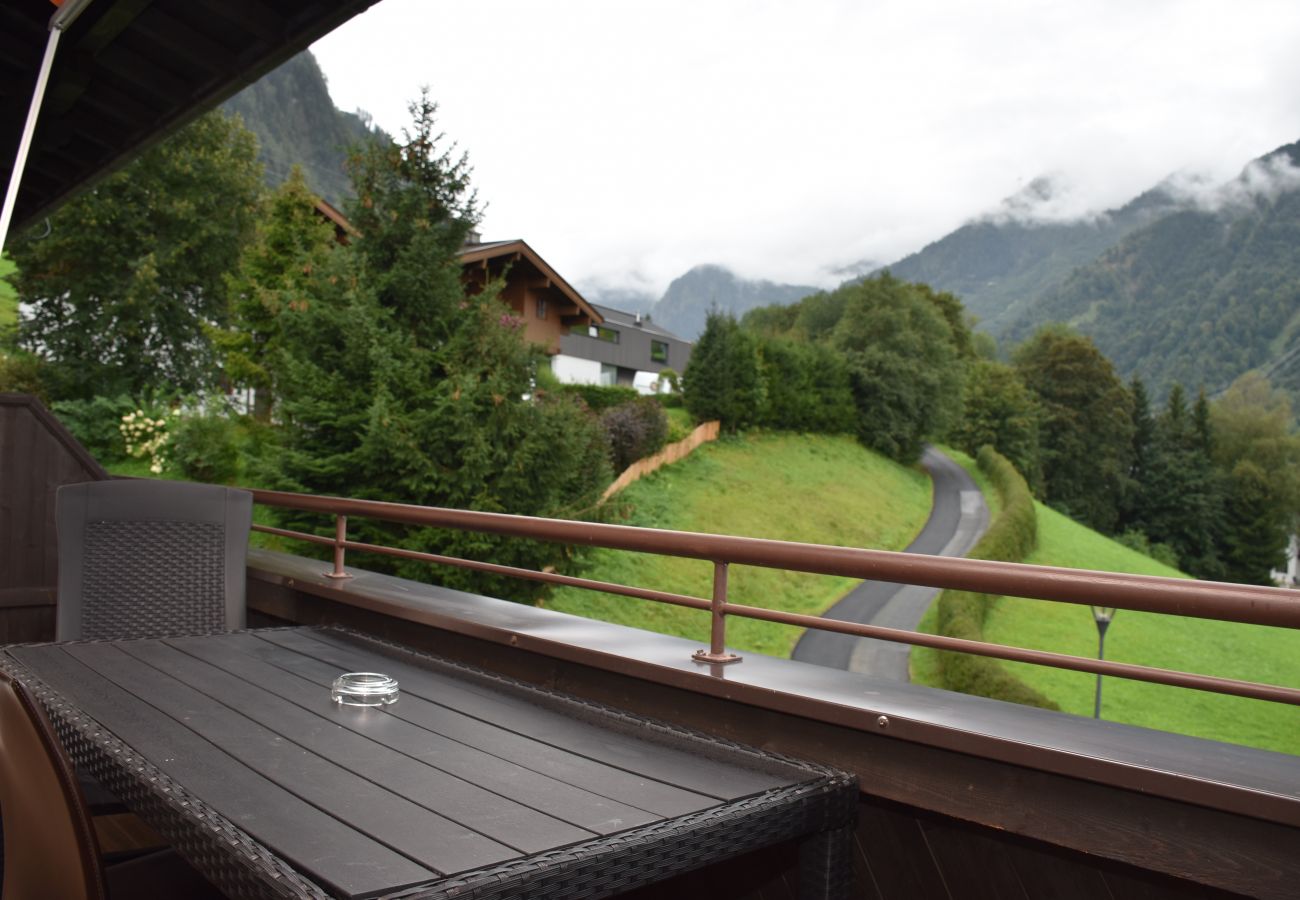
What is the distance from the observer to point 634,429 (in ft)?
65.1

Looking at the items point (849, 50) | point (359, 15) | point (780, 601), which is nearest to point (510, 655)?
point (359, 15)

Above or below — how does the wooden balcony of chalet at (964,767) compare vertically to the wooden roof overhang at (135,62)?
below

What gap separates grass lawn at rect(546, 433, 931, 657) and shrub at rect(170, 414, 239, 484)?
5666mm

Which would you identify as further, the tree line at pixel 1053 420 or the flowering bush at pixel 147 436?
the tree line at pixel 1053 420

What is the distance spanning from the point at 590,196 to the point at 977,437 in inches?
4532

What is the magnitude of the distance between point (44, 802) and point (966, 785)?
1.31 meters

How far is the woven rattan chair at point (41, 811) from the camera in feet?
3.19

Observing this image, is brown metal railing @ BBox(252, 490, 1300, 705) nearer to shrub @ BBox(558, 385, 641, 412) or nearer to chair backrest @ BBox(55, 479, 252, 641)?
chair backrest @ BBox(55, 479, 252, 641)

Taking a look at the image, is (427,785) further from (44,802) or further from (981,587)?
(981,587)

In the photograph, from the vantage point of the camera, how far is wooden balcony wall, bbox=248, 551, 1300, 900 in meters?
1.28

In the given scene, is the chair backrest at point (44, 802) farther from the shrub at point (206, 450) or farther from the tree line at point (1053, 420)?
the tree line at point (1053, 420)

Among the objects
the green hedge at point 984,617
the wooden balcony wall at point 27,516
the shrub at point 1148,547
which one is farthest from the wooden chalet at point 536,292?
the shrub at point 1148,547

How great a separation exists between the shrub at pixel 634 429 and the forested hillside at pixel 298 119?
5233 cm

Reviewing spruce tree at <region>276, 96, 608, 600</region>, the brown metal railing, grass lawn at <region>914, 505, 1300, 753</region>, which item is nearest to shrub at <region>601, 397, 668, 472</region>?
grass lawn at <region>914, 505, 1300, 753</region>
